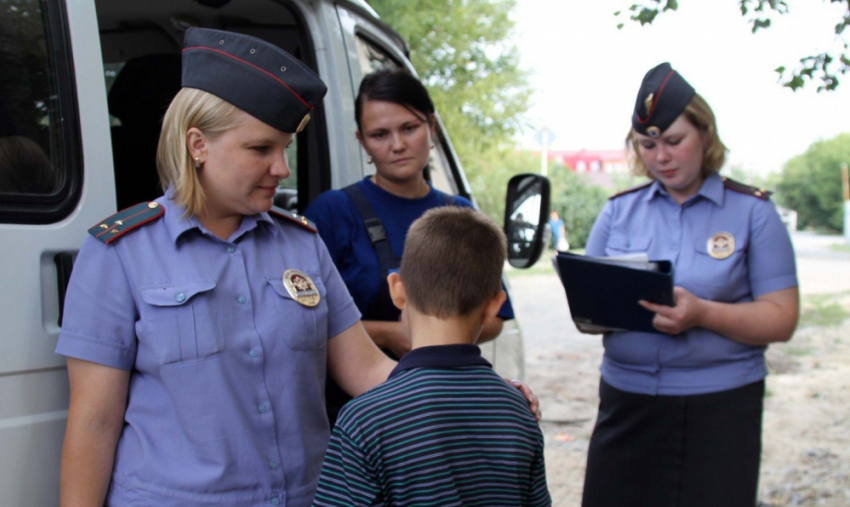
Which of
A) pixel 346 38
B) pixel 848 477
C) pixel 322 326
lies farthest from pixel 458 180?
pixel 848 477

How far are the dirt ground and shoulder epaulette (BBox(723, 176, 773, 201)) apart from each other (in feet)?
9.72

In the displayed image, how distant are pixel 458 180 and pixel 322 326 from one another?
5.92 feet

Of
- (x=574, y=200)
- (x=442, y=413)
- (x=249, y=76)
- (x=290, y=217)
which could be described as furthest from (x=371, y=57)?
(x=574, y=200)

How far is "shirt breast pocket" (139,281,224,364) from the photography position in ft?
5.25

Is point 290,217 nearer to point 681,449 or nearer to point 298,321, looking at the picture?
point 298,321

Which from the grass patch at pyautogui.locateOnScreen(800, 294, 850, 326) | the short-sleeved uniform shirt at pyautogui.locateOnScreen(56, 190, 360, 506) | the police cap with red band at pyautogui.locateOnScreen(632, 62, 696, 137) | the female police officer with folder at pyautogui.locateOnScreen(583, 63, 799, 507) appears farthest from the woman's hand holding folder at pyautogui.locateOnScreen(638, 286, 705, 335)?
the grass patch at pyautogui.locateOnScreen(800, 294, 850, 326)

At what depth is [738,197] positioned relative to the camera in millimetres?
2730

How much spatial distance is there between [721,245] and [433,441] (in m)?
1.58

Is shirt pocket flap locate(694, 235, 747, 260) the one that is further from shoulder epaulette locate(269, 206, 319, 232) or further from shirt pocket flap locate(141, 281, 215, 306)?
shirt pocket flap locate(141, 281, 215, 306)

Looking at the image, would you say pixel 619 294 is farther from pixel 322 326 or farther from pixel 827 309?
pixel 827 309

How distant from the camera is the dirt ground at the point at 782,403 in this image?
5.41m

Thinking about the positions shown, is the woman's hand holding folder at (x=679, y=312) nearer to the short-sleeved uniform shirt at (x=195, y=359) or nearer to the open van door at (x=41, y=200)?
the short-sleeved uniform shirt at (x=195, y=359)

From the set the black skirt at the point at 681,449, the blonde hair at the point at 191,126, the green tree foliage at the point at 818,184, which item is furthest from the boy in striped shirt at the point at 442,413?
the green tree foliage at the point at 818,184

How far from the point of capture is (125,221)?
166 cm
